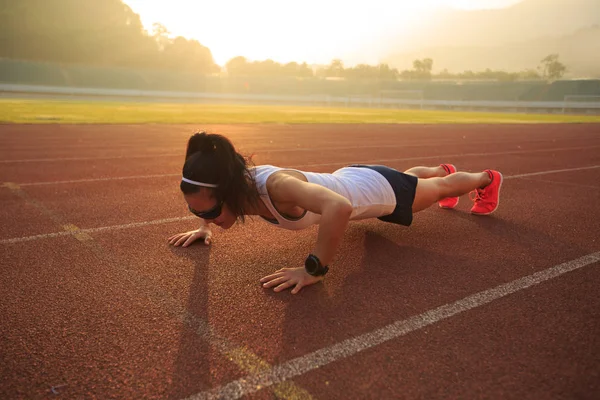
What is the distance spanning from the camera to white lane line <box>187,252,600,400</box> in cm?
202

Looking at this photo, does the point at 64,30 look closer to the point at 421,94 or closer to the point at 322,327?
the point at 421,94

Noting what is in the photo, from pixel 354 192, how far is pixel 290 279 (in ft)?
3.09

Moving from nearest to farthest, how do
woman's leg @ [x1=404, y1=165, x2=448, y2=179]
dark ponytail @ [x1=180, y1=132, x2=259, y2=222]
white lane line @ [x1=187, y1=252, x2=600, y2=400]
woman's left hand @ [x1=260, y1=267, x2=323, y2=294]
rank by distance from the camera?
1. white lane line @ [x1=187, y1=252, x2=600, y2=400]
2. dark ponytail @ [x1=180, y1=132, x2=259, y2=222]
3. woman's left hand @ [x1=260, y1=267, x2=323, y2=294]
4. woman's leg @ [x1=404, y1=165, x2=448, y2=179]

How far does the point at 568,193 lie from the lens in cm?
651

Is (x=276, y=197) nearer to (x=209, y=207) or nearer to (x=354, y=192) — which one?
(x=209, y=207)

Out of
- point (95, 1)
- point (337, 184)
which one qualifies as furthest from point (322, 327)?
point (95, 1)

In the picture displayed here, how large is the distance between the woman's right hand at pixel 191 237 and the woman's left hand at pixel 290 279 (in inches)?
42.0

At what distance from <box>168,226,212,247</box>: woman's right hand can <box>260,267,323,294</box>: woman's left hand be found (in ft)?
3.50

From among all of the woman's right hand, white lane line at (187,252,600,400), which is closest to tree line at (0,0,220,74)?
the woman's right hand

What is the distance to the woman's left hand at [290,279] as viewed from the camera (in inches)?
116

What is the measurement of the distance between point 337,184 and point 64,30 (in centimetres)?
8866

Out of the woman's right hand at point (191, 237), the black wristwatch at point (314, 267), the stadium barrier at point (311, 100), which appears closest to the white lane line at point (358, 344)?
the black wristwatch at point (314, 267)

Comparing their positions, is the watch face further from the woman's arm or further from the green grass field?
the green grass field

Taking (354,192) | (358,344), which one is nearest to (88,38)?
Result: (354,192)
